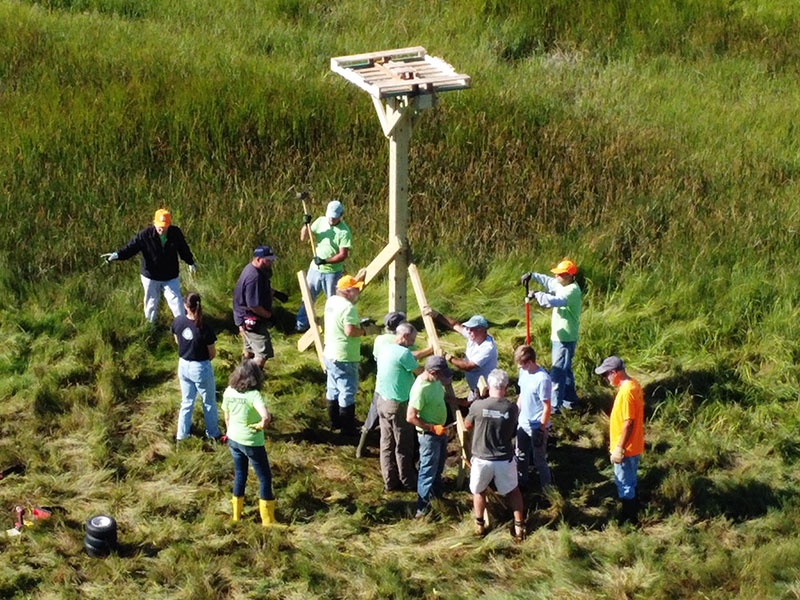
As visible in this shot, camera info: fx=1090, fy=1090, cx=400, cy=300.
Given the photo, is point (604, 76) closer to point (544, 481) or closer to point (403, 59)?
point (403, 59)

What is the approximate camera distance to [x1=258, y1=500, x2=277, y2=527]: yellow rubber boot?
27.1 feet

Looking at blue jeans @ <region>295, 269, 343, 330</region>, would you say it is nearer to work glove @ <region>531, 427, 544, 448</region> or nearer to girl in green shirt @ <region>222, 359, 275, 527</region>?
girl in green shirt @ <region>222, 359, 275, 527</region>

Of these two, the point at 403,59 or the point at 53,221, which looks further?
the point at 53,221

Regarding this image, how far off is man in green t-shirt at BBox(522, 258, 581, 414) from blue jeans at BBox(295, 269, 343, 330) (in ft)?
7.33

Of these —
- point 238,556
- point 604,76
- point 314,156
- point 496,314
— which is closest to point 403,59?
point 496,314

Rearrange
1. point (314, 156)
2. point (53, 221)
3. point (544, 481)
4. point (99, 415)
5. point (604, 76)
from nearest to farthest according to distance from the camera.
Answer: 1. point (544, 481)
2. point (99, 415)
3. point (53, 221)
4. point (314, 156)
5. point (604, 76)

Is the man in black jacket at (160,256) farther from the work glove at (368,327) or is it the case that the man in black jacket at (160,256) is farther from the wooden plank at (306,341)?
the work glove at (368,327)

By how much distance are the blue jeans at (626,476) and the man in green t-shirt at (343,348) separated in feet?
7.77

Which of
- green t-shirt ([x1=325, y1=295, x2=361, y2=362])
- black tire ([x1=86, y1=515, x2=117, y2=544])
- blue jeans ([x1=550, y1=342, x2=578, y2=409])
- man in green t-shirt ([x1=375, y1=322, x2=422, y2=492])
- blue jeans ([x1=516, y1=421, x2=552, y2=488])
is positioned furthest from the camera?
blue jeans ([x1=550, y1=342, x2=578, y2=409])

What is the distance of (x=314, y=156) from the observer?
13.9m

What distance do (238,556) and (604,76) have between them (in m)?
11.5

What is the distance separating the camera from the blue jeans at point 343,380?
30.5 feet

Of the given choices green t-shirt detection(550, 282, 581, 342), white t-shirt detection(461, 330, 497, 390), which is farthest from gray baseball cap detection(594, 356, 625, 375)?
green t-shirt detection(550, 282, 581, 342)

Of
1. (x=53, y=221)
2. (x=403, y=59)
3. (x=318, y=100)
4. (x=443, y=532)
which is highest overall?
(x=403, y=59)
